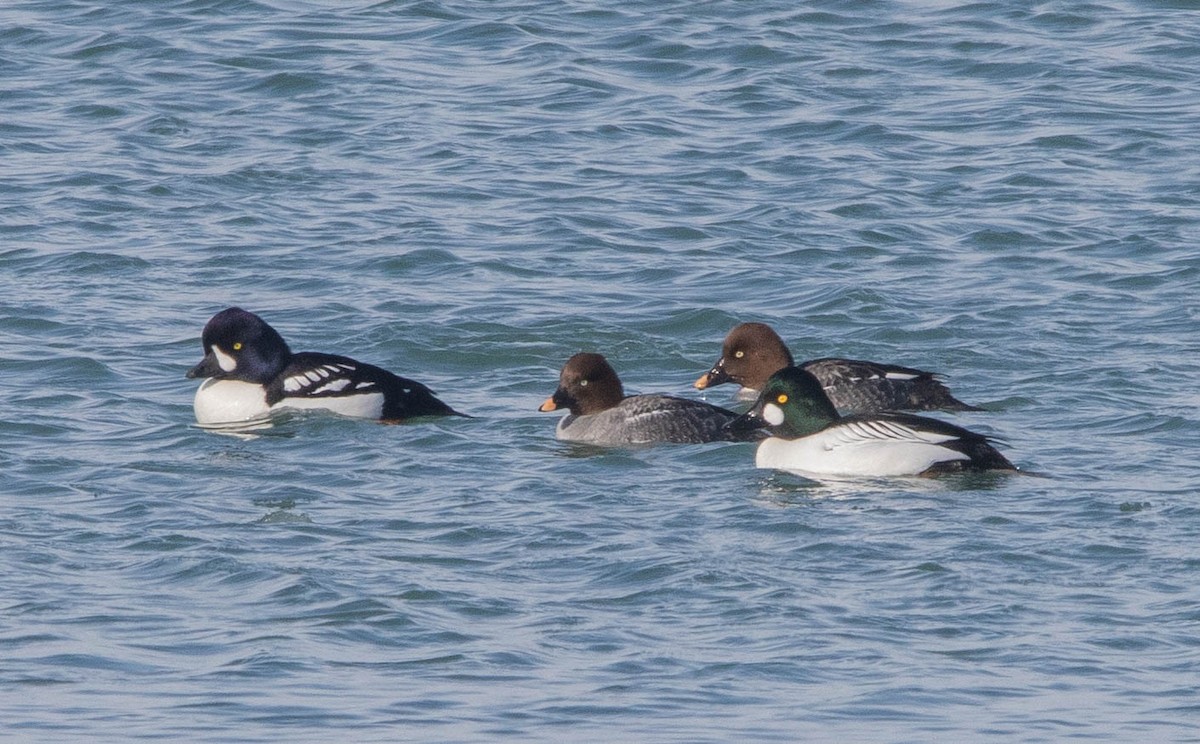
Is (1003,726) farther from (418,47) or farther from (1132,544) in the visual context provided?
(418,47)

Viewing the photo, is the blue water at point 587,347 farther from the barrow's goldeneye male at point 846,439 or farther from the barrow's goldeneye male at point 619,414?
the barrow's goldeneye male at point 846,439

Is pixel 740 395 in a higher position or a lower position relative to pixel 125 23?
lower

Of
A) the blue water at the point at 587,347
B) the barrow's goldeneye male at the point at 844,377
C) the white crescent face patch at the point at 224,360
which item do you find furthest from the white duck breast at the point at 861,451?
the white crescent face patch at the point at 224,360

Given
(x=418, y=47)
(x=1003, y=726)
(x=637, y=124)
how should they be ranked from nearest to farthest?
(x=1003, y=726) → (x=637, y=124) → (x=418, y=47)

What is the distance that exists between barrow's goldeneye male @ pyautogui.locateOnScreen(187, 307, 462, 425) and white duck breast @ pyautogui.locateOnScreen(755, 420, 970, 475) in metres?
2.30

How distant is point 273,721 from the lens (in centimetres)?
802

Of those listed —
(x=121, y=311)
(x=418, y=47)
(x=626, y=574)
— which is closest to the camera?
(x=626, y=574)

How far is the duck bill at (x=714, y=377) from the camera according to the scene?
1445 centimetres

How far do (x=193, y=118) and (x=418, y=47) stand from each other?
3301 millimetres

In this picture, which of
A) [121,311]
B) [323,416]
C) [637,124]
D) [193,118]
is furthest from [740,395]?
[193,118]

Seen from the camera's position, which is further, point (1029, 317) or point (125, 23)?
point (125, 23)

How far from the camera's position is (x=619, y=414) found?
13.2 metres

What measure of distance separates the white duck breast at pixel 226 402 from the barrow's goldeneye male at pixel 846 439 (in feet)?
10.4

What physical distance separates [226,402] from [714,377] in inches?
131
